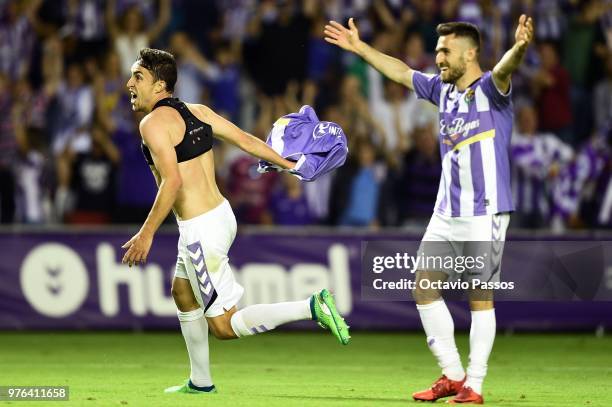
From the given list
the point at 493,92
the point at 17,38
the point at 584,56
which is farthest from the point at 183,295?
the point at 17,38

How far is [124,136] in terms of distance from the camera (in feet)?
54.5

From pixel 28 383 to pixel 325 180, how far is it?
711cm

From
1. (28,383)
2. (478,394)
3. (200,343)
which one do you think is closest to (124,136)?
(28,383)

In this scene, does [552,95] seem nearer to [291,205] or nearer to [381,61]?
[291,205]

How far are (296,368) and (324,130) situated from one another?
3044 millimetres

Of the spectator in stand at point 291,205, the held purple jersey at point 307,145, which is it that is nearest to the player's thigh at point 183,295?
the held purple jersey at point 307,145

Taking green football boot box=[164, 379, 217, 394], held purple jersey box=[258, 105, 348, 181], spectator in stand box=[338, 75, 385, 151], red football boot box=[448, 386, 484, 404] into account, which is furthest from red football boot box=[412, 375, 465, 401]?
spectator in stand box=[338, 75, 385, 151]

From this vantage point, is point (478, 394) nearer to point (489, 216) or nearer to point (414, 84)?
point (489, 216)

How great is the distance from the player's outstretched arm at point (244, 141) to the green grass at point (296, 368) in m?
1.62

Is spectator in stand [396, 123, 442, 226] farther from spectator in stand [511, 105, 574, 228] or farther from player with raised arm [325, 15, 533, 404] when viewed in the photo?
player with raised arm [325, 15, 533, 404]

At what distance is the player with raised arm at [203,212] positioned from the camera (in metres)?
8.37

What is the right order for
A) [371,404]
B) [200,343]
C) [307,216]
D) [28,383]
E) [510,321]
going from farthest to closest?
[307,216] → [510,321] → [28,383] → [200,343] → [371,404]

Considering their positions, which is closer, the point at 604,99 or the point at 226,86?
the point at 604,99

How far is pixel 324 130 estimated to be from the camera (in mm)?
8938
